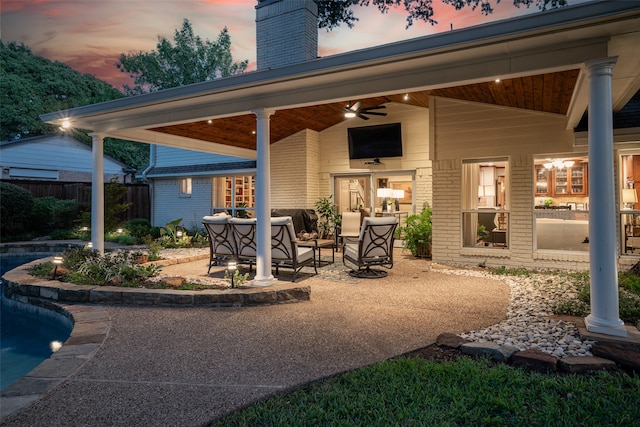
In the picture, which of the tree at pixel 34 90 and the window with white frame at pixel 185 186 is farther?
the tree at pixel 34 90

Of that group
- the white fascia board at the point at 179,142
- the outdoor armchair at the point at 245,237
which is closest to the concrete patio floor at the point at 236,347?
the outdoor armchair at the point at 245,237

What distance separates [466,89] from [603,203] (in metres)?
3.88

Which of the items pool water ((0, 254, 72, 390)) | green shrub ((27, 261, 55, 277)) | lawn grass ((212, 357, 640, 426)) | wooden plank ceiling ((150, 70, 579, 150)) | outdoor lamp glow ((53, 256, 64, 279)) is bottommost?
pool water ((0, 254, 72, 390))

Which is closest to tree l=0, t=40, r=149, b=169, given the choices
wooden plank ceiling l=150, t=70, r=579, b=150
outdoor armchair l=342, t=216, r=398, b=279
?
wooden plank ceiling l=150, t=70, r=579, b=150

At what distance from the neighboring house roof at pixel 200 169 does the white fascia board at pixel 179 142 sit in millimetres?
961

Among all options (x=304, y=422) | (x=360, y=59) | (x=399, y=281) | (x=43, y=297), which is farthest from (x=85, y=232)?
(x=304, y=422)

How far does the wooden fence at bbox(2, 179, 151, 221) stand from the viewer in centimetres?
1327

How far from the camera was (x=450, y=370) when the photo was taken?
2795 mm

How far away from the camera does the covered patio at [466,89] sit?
11.1 ft

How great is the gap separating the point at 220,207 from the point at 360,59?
993 cm

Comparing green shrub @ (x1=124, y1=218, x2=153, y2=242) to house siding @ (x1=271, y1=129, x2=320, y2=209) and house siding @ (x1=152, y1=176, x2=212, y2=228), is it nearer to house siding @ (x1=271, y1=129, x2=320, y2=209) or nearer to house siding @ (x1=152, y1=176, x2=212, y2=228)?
house siding @ (x1=152, y1=176, x2=212, y2=228)

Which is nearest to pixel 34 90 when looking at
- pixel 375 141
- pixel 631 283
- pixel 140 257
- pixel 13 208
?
pixel 13 208

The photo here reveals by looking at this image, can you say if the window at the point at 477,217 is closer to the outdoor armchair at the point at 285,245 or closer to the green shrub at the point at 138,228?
the outdoor armchair at the point at 285,245

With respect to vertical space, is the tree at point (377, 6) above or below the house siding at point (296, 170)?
above
